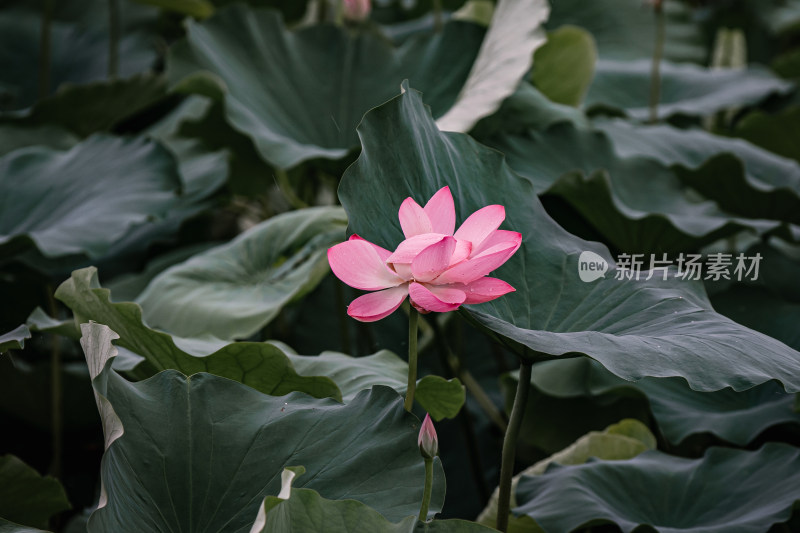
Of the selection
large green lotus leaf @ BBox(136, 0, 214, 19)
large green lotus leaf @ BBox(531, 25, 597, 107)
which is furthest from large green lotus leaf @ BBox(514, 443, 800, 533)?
large green lotus leaf @ BBox(136, 0, 214, 19)

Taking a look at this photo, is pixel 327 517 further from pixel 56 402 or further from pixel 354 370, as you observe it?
pixel 56 402

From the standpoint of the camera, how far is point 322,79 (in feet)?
5.15

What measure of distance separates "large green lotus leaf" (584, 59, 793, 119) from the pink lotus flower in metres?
1.23

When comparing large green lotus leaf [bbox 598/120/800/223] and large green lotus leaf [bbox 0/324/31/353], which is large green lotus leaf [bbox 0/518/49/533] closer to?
large green lotus leaf [bbox 0/324/31/353]

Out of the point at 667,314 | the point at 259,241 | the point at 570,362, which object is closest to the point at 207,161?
the point at 259,241

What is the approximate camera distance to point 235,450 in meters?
0.68

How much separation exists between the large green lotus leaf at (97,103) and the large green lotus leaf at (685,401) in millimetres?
960

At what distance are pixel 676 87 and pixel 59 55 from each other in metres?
1.53

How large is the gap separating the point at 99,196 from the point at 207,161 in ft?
1.17

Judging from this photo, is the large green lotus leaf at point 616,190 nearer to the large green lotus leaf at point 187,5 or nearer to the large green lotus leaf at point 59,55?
the large green lotus leaf at point 187,5

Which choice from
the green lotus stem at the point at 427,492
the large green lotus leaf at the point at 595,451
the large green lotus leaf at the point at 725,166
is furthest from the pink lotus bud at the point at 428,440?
the large green lotus leaf at the point at 725,166

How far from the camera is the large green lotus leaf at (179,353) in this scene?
2.56 ft

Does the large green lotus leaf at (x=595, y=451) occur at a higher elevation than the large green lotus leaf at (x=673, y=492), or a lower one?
lower

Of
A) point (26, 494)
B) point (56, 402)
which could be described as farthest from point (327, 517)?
point (56, 402)
